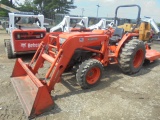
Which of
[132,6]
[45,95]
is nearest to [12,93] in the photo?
[45,95]

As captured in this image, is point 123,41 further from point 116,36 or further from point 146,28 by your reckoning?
point 146,28

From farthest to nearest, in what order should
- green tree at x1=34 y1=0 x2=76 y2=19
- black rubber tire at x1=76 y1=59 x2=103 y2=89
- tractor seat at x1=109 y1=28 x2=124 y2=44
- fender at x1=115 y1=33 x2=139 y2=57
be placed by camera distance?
green tree at x1=34 y1=0 x2=76 y2=19 → tractor seat at x1=109 y1=28 x2=124 y2=44 → fender at x1=115 y1=33 x2=139 y2=57 → black rubber tire at x1=76 y1=59 x2=103 y2=89

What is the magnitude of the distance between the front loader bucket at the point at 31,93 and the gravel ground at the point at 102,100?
0.13 meters

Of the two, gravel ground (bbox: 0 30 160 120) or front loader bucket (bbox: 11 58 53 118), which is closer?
front loader bucket (bbox: 11 58 53 118)

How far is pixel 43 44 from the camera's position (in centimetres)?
461

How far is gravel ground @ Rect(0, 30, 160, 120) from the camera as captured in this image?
3.27 meters

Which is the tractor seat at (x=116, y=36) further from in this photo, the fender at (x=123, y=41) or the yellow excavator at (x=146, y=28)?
the yellow excavator at (x=146, y=28)

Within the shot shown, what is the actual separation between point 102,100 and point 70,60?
1271 millimetres

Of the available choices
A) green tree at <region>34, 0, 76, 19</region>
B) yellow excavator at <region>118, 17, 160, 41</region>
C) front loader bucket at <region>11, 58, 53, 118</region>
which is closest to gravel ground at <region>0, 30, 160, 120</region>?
front loader bucket at <region>11, 58, 53, 118</region>

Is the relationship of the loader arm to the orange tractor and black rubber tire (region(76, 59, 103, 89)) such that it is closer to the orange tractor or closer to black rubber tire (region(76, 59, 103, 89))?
the orange tractor

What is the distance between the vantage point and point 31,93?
3.66 meters

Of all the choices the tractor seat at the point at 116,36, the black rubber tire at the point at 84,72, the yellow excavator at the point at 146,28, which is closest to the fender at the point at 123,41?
the tractor seat at the point at 116,36

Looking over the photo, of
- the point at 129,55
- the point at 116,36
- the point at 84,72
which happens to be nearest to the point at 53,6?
the point at 116,36

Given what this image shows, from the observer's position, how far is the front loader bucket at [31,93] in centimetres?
313
